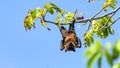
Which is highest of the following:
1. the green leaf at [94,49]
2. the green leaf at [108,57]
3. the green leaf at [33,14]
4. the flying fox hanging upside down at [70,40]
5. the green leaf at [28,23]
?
the green leaf at [33,14]

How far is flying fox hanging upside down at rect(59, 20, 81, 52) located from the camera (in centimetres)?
843

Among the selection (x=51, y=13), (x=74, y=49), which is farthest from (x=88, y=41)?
(x=51, y=13)

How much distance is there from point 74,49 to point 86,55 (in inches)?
268

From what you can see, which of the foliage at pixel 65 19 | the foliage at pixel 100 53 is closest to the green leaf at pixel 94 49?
the foliage at pixel 100 53

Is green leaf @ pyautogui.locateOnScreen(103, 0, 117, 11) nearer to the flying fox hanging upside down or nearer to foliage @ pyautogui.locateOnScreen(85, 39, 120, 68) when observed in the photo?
the flying fox hanging upside down

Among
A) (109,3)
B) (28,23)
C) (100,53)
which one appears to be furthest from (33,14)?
(100,53)

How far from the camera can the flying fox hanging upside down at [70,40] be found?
332 inches

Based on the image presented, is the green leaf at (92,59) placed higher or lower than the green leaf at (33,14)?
lower

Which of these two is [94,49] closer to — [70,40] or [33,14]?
[33,14]

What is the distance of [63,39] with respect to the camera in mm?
9008

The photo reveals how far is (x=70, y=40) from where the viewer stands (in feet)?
28.1

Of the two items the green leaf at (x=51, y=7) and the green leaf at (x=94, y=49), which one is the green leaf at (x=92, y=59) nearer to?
the green leaf at (x=94, y=49)

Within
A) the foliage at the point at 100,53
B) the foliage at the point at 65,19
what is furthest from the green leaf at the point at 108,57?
the foliage at the point at 65,19

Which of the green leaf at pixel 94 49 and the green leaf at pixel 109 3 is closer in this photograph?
the green leaf at pixel 94 49
